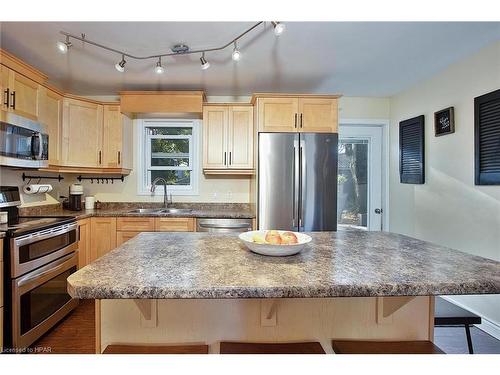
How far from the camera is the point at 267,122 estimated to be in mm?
3070

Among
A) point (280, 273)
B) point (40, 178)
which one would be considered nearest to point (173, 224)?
point (40, 178)

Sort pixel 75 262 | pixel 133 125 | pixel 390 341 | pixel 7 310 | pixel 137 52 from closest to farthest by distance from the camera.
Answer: pixel 390 341 < pixel 7 310 < pixel 137 52 < pixel 75 262 < pixel 133 125

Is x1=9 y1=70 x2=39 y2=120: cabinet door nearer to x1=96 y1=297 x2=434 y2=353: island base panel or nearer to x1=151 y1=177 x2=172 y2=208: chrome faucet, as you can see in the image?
x1=151 y1=177 x2=172 y2=208: chrome faucet

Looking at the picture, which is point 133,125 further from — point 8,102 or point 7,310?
point 7,310

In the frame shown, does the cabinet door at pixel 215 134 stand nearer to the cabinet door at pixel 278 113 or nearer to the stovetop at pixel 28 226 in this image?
the cabinet door at pixel 278 113

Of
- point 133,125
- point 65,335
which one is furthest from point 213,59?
point 65,335

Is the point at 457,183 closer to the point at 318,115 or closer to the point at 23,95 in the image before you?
the point at 318,115

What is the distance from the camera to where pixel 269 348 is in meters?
1.11

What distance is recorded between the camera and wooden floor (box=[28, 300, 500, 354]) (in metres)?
2.10

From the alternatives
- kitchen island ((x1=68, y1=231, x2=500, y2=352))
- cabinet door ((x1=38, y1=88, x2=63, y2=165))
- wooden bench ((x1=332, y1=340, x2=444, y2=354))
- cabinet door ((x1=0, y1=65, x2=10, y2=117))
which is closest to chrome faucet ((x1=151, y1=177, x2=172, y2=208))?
cabinet door ((x1=38, y1=88, x2=63, y2=165))

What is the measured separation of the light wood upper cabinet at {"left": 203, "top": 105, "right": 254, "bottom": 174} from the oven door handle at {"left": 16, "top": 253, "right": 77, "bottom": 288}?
1659 millimetres

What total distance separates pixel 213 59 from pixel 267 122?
2.77ft

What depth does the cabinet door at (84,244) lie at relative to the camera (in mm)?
2836

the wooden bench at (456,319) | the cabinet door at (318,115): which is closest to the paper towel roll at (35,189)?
the cabinet door at (318,115)
